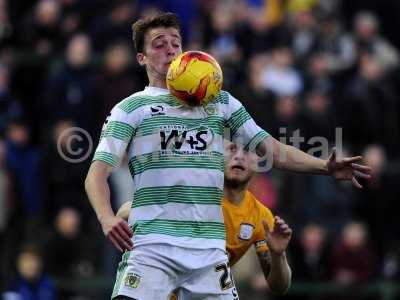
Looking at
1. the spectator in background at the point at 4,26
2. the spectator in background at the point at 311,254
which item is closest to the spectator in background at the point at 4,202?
the spectator in background at the point at 4,26

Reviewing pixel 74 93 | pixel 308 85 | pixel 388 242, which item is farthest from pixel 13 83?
pixel 388 242

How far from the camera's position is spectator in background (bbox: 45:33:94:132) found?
16.5 m

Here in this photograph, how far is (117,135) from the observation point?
8812mm

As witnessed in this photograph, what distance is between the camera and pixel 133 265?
8.85m

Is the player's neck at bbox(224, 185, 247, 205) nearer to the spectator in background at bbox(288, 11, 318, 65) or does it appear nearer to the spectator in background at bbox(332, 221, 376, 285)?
the spectator in background at bbox(332, 221, 376, 285)

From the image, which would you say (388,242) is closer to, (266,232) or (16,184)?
(16,184)

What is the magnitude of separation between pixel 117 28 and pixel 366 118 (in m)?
3.60

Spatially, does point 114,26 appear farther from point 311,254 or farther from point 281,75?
point 311,254

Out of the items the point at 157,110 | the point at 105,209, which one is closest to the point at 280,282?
the point at 157,110

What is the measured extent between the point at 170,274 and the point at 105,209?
30.7 inches

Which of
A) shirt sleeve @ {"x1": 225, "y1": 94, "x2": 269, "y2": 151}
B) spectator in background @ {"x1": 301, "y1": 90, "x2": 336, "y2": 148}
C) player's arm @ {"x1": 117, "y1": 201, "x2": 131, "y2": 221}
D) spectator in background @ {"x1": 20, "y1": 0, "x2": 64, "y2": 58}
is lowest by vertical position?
player's arm @ {"x1": 117, "y1": 201, "x2": 131, "y2": 221}

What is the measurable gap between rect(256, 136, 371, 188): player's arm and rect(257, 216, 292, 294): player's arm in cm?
49

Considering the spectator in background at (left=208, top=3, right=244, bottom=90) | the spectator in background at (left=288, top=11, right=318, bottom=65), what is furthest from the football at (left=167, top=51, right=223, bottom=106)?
the spectator in background at (left=288, top=11, right=318, bottom=65)

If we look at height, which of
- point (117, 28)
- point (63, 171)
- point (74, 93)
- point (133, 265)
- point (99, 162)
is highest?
point (117, 28)
